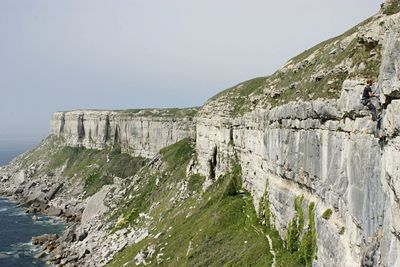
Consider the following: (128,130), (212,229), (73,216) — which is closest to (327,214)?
(212,229)

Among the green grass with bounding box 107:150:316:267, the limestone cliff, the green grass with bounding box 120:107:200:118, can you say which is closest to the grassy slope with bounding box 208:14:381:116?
the limestone cliff

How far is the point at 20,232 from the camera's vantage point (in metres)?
106

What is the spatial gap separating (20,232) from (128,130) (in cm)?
5967

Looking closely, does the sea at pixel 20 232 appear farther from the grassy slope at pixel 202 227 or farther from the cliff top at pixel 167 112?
the cliff top at pixel 167 112

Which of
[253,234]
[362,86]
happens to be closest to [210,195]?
[253,234]

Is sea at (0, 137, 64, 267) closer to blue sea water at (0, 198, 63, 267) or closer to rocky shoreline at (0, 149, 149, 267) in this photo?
blue sea water at (0, 198, 63, 267)

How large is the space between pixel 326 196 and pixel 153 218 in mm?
57420

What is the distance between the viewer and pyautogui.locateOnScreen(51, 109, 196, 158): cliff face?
5522 inches

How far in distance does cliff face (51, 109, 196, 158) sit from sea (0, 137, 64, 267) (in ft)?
129

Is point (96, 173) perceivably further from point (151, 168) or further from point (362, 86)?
point (362, 86)

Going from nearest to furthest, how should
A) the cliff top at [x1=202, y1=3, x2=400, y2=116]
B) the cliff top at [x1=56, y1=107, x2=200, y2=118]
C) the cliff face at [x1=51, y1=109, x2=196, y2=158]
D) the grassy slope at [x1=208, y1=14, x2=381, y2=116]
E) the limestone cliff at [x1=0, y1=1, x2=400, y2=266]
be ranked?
the limestone cliff at [x1=0, y1=1, x2=400, y2=266], the cliff top at [x1=202, y1=3, x2=400, y2=116], the grassy slope at [x1=208, y1=14, x2=381, y2=116], the cliff face at [x1=51, y1=109, x2=196, y2=158], the cliff top at [x1=56, y1=107, x2=200, y2=118]

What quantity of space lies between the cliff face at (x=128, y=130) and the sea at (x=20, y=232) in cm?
3931

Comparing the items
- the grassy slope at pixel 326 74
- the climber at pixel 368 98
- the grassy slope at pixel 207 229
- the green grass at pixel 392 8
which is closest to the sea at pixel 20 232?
the grassy slope at pixel 207 229

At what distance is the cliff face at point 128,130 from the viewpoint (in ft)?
460
